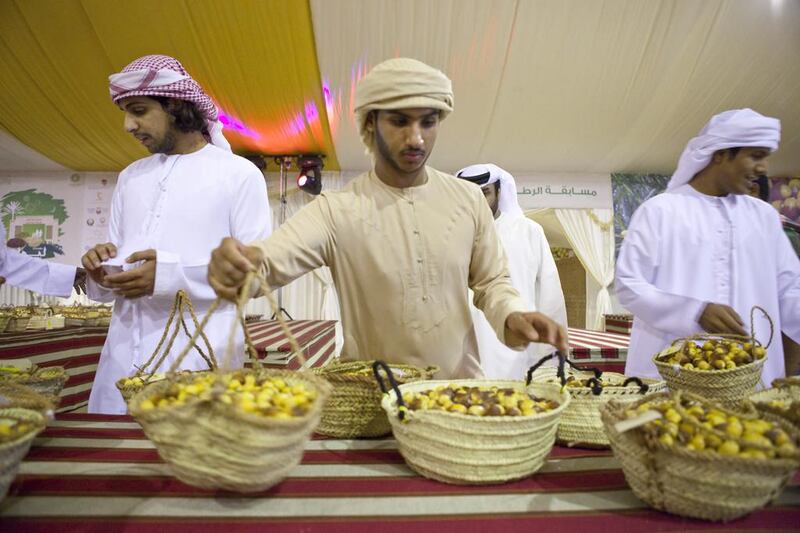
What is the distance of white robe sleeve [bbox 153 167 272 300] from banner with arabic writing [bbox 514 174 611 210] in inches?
305

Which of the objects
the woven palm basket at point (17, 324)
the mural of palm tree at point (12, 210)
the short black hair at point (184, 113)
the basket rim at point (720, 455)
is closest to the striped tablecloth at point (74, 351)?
the woven palm basket at point (17, 324)

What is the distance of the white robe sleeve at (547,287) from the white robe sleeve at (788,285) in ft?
3.65

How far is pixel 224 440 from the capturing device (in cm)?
78

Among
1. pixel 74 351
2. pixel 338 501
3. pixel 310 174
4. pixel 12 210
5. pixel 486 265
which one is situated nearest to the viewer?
pixel 338 501

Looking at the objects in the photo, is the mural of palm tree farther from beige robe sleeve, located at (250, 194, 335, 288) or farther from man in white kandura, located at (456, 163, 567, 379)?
beige robe sleeve, located at (250, 194, 335, 288)

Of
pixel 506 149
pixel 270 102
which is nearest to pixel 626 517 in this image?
pixel 270 102

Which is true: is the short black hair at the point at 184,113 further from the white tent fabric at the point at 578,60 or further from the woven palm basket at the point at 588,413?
the white tent fabric at the point at 578,60

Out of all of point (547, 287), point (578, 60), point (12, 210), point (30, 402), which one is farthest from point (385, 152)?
point (12, 210)

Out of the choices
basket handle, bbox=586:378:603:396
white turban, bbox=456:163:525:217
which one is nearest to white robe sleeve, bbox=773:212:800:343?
white turban, bbox=456:163:525:217

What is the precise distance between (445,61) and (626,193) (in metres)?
5.13

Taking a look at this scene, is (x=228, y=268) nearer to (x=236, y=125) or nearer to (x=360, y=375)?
(x=360, y=375)

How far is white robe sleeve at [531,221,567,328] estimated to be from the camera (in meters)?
3.04

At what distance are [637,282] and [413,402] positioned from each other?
1.55 metres

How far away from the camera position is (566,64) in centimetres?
624
